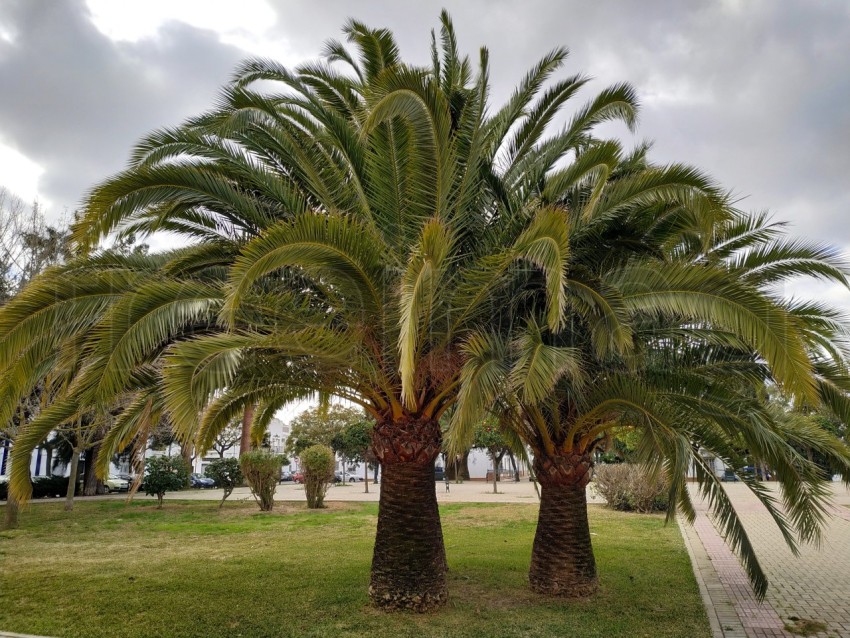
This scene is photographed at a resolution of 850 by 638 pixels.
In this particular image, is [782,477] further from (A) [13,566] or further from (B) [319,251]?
(A) [13,566]

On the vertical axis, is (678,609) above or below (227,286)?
below

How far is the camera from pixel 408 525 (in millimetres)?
7445

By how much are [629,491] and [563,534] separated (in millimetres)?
12401

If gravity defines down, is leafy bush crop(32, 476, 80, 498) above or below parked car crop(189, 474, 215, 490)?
above

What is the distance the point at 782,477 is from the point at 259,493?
16695mm

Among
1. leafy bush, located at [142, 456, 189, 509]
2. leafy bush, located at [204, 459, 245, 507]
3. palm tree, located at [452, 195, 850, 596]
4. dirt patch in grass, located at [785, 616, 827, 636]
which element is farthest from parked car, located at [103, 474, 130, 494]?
dirt patch in grass, located at [785, 616, 827, 636]

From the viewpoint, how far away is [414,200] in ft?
23.2

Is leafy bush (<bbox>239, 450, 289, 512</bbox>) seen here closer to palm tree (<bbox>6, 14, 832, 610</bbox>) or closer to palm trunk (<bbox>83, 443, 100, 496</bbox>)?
palm tree (<bbox>6, 14, 832, 610</bbox>)

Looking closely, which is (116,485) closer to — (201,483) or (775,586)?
(201,483)

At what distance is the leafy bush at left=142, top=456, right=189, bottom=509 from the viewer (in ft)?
71.1

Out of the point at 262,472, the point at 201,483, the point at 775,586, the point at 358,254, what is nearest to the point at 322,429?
the point at 201,483

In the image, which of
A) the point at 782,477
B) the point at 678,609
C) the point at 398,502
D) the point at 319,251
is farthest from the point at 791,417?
the point at 319,251

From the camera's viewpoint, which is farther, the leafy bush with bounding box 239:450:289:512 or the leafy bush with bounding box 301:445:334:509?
the leafy bush with bounding box 301:445:334:509

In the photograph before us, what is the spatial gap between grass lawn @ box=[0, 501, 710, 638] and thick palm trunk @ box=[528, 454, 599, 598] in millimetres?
283
